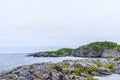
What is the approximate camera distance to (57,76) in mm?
59188

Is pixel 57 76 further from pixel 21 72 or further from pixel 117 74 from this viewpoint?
pixel 117 74

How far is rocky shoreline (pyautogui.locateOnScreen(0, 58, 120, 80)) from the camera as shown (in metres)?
59.4

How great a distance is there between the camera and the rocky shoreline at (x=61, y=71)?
2340 inches

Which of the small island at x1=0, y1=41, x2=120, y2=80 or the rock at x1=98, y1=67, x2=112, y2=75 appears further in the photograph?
the rock at x1=98, y1=67, x2=112, y2=75

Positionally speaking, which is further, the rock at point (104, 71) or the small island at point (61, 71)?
the rock at point (104, 71)

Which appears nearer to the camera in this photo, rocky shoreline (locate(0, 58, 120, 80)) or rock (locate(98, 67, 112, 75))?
rocky shoreline (locate(0, 58, 120, 80))

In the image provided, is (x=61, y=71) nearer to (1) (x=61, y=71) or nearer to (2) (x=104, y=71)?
(1) (x=61, y=71)

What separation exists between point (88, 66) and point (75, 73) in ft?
23.9

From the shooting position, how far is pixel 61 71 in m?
65.9

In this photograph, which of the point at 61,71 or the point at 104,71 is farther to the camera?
the point at 104,71

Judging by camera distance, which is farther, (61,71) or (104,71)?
(104,71)

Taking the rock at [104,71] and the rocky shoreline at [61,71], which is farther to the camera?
the rock at [104,71]

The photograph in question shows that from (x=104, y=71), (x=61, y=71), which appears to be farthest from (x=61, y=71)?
(x=104, y=71)

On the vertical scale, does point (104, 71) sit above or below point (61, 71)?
below
